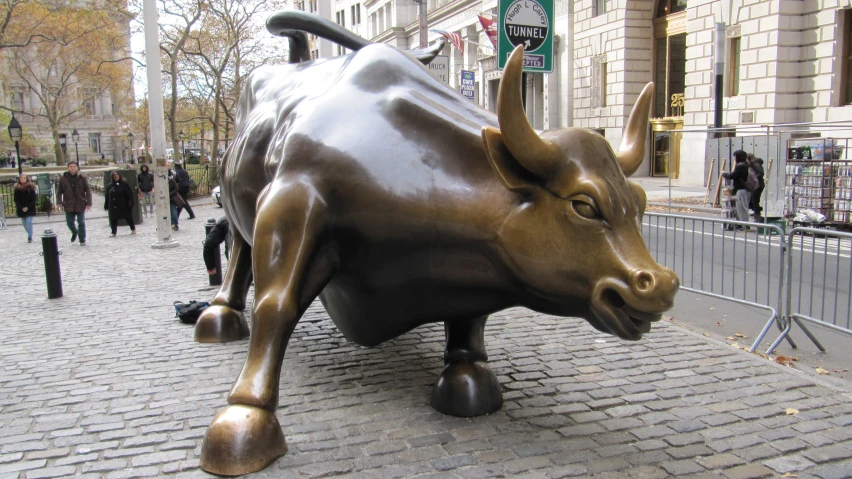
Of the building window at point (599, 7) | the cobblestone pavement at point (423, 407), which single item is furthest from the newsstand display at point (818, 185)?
the building window at point (599, 7)

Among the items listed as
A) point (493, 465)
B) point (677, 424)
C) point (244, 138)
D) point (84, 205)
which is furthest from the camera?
point (84, 205)

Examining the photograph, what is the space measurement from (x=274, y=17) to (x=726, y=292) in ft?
18.1

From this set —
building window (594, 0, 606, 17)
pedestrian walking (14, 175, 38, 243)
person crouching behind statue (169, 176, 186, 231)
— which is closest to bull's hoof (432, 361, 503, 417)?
person crouching behind statue (169, 176, 186, 231)

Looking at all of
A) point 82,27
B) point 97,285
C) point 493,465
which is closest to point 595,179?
point 493,465

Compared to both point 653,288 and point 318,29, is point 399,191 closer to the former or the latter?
point 653,288

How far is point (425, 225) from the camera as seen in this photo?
320 cm

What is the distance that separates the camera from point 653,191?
862 inches

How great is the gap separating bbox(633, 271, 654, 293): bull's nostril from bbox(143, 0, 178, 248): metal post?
1117 cm

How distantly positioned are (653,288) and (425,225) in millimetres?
1069

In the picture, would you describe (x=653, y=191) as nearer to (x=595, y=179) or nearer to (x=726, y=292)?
(x=726, y=292)

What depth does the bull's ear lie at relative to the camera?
2953 mm

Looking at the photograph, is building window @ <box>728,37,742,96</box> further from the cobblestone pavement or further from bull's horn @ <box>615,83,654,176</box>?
bull's horn @ <box>615,83,654,176</box>

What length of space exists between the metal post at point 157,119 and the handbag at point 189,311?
6.50 metres

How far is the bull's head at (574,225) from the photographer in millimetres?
2787
